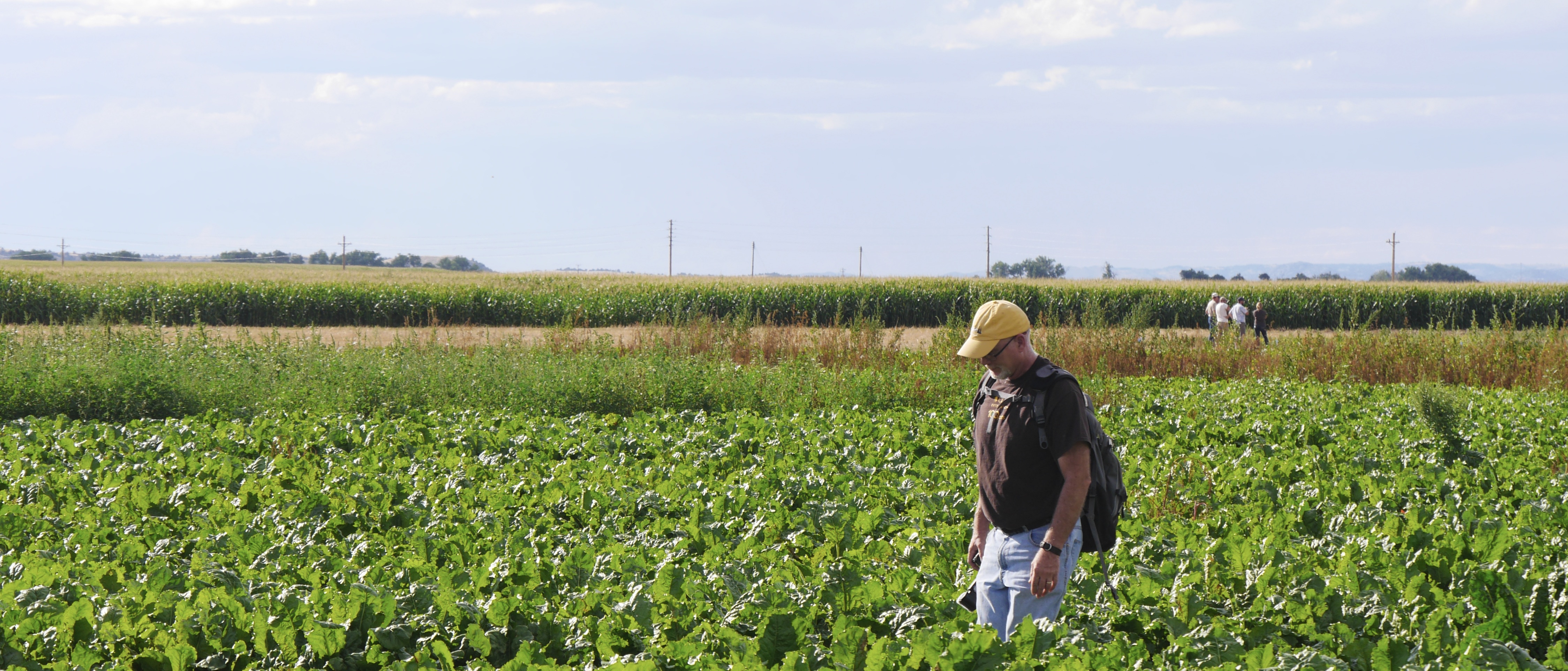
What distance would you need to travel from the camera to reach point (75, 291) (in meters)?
32.1

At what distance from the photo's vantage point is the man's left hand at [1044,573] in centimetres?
338

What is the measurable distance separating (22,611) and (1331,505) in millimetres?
6159

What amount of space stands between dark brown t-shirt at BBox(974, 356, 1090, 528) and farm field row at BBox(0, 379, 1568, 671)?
42 cm

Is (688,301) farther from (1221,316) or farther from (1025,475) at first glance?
(1025,475)

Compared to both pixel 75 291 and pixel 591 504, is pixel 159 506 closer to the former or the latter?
pixel 591 504

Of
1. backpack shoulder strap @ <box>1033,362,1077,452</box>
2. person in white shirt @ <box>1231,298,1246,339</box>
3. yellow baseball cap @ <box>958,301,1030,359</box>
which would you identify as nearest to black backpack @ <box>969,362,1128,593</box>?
backpack shoulder strap @ <box>1033,362,1077,452</box>

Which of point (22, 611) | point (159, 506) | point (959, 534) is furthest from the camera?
point (159, 506)

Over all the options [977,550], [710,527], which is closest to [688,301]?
[710,527]

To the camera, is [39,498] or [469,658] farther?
[39,498]

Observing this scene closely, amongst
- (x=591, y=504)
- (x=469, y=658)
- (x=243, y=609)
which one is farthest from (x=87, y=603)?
(x=591, y=504)

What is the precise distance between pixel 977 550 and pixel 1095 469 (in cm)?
65

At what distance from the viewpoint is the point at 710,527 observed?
5.14m

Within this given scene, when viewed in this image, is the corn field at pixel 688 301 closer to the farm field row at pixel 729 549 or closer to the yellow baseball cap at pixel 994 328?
the farm field row at pixel 729 549

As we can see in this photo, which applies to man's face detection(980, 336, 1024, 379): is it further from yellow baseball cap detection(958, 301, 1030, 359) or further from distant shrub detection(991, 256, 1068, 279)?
distant shrub detection(991, 256, 1068, 279)
